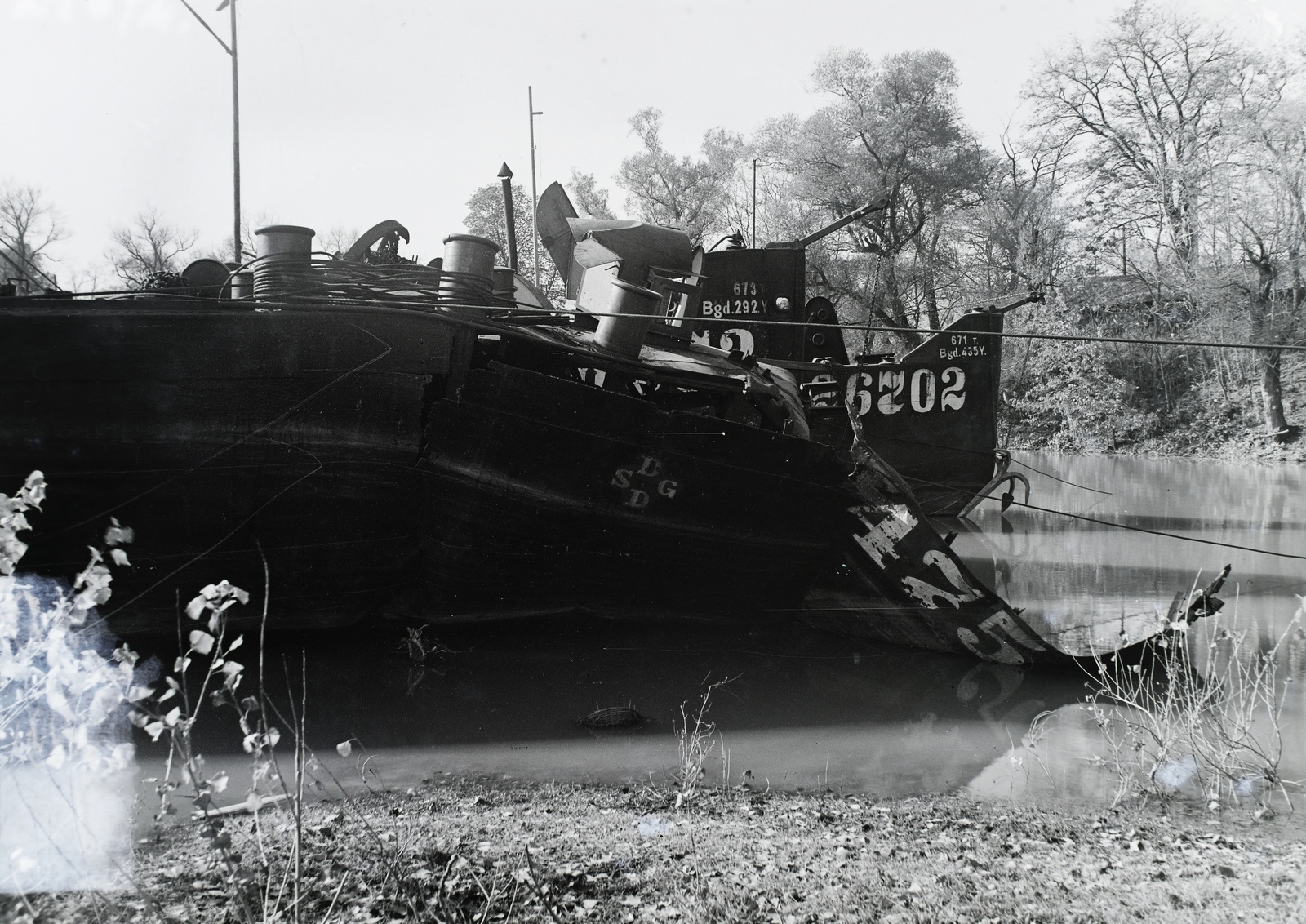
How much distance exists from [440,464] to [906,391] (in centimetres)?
831

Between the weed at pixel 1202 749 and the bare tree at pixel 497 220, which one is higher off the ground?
the bare tree at pixel 497 220

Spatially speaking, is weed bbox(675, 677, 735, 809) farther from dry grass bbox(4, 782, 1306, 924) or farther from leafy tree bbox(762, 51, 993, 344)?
leafy tree bbox(762, 51, 993, 344)

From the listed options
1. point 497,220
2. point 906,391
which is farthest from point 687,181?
point 906,391

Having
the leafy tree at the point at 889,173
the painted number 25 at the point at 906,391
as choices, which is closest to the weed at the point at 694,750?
the painted number 25 at the point at 906,391

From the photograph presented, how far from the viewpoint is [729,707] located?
6.05 metres

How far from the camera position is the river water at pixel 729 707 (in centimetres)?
496

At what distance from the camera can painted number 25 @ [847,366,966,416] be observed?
523 inches

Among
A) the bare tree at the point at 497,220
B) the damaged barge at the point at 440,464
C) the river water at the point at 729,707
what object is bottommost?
the river water at the point at 729,707

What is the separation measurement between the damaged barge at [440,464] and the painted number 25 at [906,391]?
228 inches

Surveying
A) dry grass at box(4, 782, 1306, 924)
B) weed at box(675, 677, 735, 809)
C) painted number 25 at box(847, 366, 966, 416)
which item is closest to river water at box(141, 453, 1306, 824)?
weed at box(675, 677, 735, 809)

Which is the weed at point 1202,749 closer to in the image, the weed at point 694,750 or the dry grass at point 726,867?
the dry grass at point 726,867

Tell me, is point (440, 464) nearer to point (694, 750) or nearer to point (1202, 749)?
point (694, 750)

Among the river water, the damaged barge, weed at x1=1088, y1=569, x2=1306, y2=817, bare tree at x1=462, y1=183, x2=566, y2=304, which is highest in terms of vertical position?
bare tree at x1=462, y1=183, x2=566, y2=304

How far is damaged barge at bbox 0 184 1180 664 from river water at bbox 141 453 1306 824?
0.23 m
